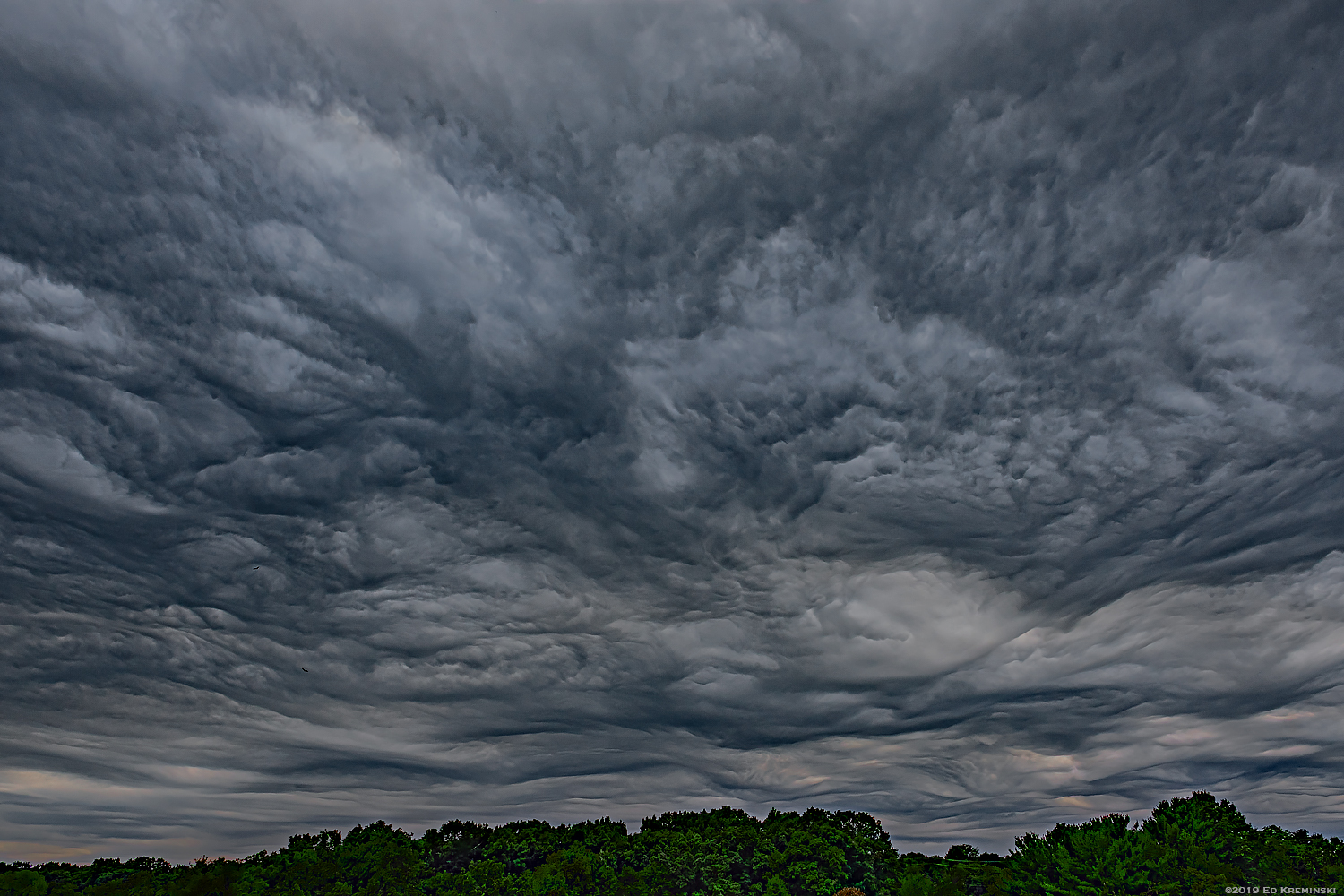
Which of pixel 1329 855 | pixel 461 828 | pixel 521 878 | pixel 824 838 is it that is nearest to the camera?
pixel 1329 855

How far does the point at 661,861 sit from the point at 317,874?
33.0 meters

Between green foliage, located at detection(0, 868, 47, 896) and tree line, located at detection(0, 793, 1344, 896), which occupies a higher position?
tree line, located at detection(0, 793, 1344, 896)

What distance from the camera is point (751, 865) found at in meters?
73.9

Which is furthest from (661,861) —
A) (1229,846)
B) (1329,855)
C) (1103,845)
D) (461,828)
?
(1329,855)

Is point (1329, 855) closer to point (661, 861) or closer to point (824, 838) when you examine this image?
point (824, 838)

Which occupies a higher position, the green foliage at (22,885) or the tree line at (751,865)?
the tree line at (751,865)

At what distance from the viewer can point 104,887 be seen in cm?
7494

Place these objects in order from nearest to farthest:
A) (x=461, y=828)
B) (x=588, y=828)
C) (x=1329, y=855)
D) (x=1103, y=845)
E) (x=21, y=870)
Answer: (x=1103, y=845) < (x=1329, y=855) < (x=21, y=870) < (x=461, y=828) < (x=588, y=828)

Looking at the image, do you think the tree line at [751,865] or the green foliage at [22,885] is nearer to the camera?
the tree line at [751,865]

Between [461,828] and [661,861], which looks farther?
[461,828]

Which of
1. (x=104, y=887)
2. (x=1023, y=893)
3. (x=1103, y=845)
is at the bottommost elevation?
(x=104, y=887)

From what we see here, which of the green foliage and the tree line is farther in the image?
the green foliage

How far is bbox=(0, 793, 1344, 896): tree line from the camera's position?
5184 cm

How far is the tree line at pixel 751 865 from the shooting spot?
5184 centimetres
